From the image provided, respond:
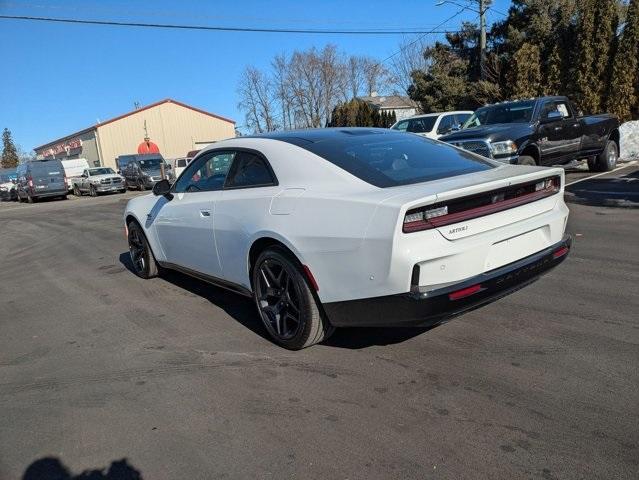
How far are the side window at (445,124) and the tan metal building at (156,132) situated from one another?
42.0 meters

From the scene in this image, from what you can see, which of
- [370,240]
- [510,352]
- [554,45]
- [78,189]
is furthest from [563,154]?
[78,189]

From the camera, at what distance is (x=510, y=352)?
141 inches

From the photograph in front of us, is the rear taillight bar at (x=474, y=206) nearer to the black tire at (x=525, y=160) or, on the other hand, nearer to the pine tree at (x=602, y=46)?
the black tire at (x=525, y=160)

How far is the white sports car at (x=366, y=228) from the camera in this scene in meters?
3.02

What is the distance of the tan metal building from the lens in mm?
51625

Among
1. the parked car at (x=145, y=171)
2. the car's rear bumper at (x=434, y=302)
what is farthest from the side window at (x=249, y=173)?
the parked car at (x=145, y=171)

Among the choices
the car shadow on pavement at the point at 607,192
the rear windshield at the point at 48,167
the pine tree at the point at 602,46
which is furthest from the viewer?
the rear windshield at the point at 48,167

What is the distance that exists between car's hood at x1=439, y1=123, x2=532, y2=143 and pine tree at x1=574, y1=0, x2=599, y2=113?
43.0ft

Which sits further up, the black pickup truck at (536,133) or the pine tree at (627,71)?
the pine tree at (627,71)

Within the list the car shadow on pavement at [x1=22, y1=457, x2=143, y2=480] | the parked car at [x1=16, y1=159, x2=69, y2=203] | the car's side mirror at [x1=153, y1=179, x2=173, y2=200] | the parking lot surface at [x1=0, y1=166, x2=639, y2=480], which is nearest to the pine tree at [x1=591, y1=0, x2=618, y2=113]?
the parking lot surface at [x1=0, y1=166, x2=639, y2=480]

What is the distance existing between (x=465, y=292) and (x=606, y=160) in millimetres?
11637

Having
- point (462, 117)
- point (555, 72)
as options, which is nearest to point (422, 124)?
point (462, 117)

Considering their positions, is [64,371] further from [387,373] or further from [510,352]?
[510,352]

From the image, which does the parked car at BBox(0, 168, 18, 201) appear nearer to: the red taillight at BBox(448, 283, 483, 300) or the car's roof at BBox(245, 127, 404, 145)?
the car's roof at BBox(245, 127, 404, 145)
